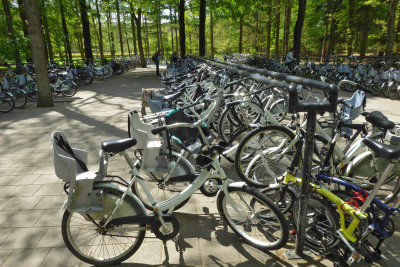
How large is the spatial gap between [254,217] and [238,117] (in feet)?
6.89

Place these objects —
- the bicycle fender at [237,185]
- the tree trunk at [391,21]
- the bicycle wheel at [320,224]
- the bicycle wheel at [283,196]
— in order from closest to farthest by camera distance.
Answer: the bicycle wheel at [320,224] → the bicycle fender at [237,185] → the bicycle wheel at [283,196] → the tree trunk at [391,21]

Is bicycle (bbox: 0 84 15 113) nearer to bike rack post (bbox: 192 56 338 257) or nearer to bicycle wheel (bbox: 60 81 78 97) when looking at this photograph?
bicycle wheel (bbox: 60 81 78 97)

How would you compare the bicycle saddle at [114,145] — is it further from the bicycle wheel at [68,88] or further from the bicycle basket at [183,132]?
the bicycle wheel at [68,88]

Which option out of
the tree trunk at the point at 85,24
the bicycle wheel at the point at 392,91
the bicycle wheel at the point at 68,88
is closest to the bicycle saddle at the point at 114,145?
the bicycle wheel at the point at 68,88

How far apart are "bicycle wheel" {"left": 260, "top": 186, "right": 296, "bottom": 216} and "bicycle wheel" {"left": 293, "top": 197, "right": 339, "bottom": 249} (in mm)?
160

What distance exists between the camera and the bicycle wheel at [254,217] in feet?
7.06

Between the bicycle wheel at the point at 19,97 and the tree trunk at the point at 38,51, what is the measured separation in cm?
65

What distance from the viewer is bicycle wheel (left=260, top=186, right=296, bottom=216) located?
236 cm

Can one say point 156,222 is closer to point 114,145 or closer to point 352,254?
point 114,145

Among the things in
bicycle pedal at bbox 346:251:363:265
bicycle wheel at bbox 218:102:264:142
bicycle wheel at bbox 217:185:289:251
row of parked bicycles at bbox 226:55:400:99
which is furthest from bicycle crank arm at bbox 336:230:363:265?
row of parked bicycles at bbox 226:55:400:99

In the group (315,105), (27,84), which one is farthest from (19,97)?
(315,105)

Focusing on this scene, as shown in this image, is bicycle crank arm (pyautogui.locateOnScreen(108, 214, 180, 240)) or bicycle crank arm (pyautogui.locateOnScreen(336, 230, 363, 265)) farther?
bicycle crank arm (pyautogui.locateOnScreen(108, 214, 180, 240))

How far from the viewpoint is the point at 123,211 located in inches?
84.0

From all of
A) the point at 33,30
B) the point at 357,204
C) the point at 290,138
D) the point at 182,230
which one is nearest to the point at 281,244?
the point at 357,204
